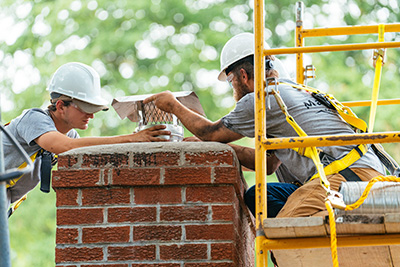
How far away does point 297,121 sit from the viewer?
4.06 m

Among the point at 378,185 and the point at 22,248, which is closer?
the point at 378,185

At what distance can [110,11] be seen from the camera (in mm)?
13492

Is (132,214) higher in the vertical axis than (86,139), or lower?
lower

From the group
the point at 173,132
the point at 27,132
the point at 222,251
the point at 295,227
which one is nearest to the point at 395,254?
the point at 295,227

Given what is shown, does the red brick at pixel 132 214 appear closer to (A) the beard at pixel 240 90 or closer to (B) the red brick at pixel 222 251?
(B) the red brick at pixel 222 251

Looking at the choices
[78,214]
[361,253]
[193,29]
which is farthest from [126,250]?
[193,29]

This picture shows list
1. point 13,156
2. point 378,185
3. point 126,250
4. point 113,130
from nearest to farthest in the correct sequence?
point 378,185
point 126,250
point 13,156
point 113,130

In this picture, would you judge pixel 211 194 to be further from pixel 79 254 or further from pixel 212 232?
pixel 79 254

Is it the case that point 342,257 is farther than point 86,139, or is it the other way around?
point 86,139

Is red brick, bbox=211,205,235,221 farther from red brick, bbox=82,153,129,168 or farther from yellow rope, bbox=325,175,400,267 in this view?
yellow rope, bbox=325,175,400,267

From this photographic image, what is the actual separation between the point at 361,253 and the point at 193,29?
10.4 meters

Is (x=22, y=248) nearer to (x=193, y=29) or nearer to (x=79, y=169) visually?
(x=193, y=29)

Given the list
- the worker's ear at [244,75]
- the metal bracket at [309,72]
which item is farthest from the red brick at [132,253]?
the metal bracket at [309,72]

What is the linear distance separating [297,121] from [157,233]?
3.49ft
